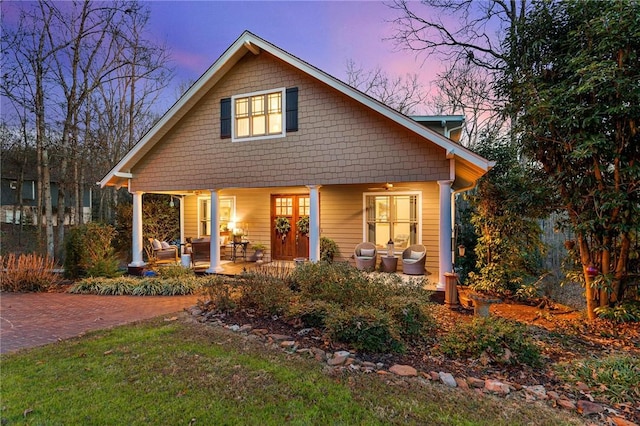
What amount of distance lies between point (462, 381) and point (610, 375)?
1.59m

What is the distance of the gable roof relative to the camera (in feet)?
23.2

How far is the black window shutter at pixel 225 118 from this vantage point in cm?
967

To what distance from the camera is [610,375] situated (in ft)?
11.4

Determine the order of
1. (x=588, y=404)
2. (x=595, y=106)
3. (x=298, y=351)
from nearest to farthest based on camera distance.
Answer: (x=588, y=404) → (x=298, y=351) → (x=595, y=106)

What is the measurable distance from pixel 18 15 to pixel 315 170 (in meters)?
11.1

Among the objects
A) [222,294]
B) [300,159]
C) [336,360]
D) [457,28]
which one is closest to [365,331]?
[336,360]

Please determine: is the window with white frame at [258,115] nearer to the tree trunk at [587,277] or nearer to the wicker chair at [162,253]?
the wicker chair at [162,253]

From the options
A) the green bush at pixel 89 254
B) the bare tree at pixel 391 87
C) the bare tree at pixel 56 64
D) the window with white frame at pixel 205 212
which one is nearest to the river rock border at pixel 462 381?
the green bush at pixel 89 254

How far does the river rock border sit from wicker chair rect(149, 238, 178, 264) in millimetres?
7932

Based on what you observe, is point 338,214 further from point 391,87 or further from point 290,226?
point 391,87

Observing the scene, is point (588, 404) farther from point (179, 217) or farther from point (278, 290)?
point (179, 217)

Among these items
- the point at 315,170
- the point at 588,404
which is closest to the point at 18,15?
the point at 315,170

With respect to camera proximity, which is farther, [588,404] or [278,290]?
[278,290]

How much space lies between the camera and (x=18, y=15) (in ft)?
34.5
